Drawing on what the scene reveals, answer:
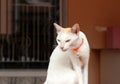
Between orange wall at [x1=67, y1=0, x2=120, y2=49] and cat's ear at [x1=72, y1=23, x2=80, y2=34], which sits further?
A: orange wall at [x1=67, y1=0, x2=120, y2=49]

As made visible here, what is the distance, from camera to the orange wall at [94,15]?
20.9 ft

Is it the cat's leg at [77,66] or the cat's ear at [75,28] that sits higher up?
the cat's ear at [75,28]

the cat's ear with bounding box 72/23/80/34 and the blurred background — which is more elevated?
the cat's ear with bounding box 72/23/80/34

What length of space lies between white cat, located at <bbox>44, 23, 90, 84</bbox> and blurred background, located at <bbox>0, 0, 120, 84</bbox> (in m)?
3.67

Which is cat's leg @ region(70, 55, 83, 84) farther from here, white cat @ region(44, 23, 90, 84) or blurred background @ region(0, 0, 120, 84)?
blurred background @ region(0, 0, 120, 84)

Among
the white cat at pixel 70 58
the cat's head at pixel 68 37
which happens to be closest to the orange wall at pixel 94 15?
the white cat at pixel 70 58

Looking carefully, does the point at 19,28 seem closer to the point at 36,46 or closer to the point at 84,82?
the point at 36,46

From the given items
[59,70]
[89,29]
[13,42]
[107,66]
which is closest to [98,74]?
[107,66]

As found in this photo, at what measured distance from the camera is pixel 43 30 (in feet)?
21.6

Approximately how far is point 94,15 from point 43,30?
84cm

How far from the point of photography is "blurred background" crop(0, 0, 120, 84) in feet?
21.1

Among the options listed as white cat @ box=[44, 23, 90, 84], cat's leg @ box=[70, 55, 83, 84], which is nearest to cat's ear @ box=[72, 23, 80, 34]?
white cat @ box=[44, 23, 90, 84]

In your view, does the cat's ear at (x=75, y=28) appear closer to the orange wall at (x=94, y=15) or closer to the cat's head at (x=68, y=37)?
the cat's head at (x=68, y=37)

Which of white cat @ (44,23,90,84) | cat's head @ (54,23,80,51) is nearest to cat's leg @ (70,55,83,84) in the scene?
white cat @ (44,23,90,84)
